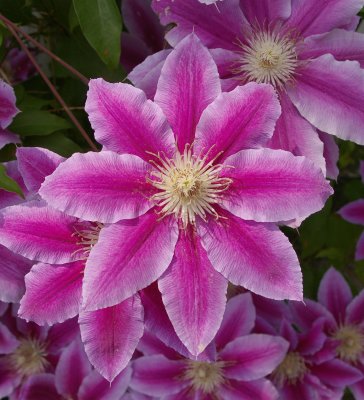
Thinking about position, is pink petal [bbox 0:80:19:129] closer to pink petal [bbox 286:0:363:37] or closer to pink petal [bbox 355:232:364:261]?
pink petal [bbox 286:0:363:37]

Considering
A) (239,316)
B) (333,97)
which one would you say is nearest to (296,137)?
(333,97)

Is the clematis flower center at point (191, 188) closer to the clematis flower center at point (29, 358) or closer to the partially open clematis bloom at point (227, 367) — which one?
the partially open clematis bloom at point (227, 367)

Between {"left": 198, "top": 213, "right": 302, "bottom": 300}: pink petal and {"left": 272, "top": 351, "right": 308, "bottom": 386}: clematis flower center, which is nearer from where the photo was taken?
{"left": 198, "top": 213, "right": 302, "bottom": 300}: pink petal

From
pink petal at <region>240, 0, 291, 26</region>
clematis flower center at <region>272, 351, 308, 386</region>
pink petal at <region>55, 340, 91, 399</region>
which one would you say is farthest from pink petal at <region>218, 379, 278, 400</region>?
pink petal at <region>240, 0, 291, 26</region>

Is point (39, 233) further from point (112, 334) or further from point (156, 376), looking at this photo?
point (156, 376)

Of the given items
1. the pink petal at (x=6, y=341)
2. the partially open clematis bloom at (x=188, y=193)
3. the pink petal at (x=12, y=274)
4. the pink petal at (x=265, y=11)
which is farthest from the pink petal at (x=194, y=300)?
the pink petal at (x=6, y=341)

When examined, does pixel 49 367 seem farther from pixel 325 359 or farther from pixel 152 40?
pixel 152 40
